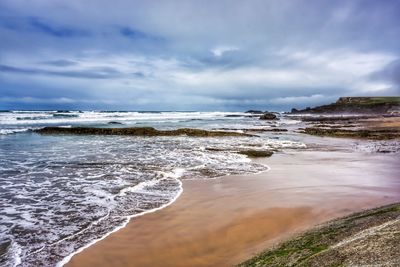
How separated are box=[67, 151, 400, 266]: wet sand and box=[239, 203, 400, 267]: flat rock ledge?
0.77 meters

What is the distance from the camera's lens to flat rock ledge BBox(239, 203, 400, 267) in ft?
11.9

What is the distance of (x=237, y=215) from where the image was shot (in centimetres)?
738

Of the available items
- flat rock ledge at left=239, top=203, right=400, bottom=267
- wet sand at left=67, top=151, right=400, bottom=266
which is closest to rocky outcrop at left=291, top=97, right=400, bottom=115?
wet sand at left=67, top=151, right=400, bottom=266

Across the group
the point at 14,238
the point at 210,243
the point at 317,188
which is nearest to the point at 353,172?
the point at 317,188

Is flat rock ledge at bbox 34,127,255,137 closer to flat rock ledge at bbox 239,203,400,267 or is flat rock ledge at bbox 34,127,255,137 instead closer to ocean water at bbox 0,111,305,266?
ocean water at bbox 0,111,305,266

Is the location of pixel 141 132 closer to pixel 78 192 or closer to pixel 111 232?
pixel 78 192

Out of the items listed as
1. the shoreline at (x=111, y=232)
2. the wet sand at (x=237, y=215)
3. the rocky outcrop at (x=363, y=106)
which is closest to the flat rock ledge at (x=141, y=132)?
the wet sand at (x=237, y=215)

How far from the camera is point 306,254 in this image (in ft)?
14.3

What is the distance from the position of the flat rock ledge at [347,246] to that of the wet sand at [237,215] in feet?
2.53

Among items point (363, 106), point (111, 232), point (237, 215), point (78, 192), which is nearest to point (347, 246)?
point (237, 215)

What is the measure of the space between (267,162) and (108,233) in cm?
932

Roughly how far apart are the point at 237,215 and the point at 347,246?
11.3 feet

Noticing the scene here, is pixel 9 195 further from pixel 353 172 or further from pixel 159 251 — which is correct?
pixel 353 172

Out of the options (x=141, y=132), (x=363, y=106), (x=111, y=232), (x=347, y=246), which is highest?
(x=363, y=106)
